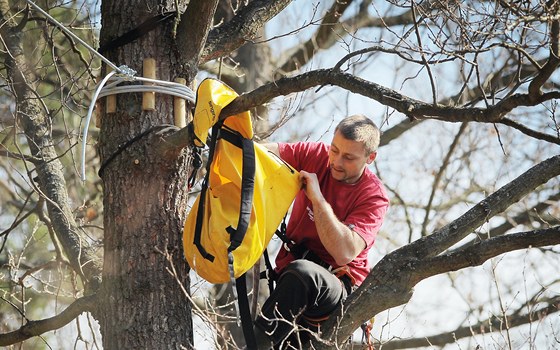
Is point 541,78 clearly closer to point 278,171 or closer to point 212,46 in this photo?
point 278,171

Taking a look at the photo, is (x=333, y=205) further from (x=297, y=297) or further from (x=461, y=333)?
(x=461, y=333)

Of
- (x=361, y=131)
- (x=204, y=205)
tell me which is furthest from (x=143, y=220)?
(x=361, y=131)

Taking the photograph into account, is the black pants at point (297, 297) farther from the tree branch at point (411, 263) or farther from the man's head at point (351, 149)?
the man's head at point (351, 149)

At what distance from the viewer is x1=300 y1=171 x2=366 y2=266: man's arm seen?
411 centimetres

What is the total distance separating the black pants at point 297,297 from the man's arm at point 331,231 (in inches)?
4.2

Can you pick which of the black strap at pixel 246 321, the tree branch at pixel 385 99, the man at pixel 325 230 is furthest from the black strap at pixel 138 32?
the black strap at pixel 246 321

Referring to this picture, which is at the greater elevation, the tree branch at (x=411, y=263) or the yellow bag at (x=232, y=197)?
the yellow bag at (x=232, y=197)

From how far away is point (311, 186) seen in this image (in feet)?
13.8

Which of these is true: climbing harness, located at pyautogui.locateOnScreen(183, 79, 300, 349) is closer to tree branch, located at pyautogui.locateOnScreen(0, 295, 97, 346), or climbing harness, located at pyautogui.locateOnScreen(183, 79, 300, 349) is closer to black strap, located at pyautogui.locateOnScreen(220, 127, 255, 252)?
black strap, located at pyautogui.locateOnScreen(220, 127, 255, 252)

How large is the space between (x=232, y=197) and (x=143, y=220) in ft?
1.49

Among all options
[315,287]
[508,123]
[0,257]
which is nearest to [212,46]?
[315,287]

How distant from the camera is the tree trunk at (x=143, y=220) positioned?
4168mm

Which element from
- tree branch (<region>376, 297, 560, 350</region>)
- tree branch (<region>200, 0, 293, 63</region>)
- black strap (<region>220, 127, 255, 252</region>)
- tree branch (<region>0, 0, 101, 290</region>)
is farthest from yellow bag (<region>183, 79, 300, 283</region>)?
tree branch (<region>376, 297, 560, 350</region>)

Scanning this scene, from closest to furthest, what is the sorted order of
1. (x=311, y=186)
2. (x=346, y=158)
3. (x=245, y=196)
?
(x=245, y=196) < (x=311, y=186) < (x=346, y=158)
